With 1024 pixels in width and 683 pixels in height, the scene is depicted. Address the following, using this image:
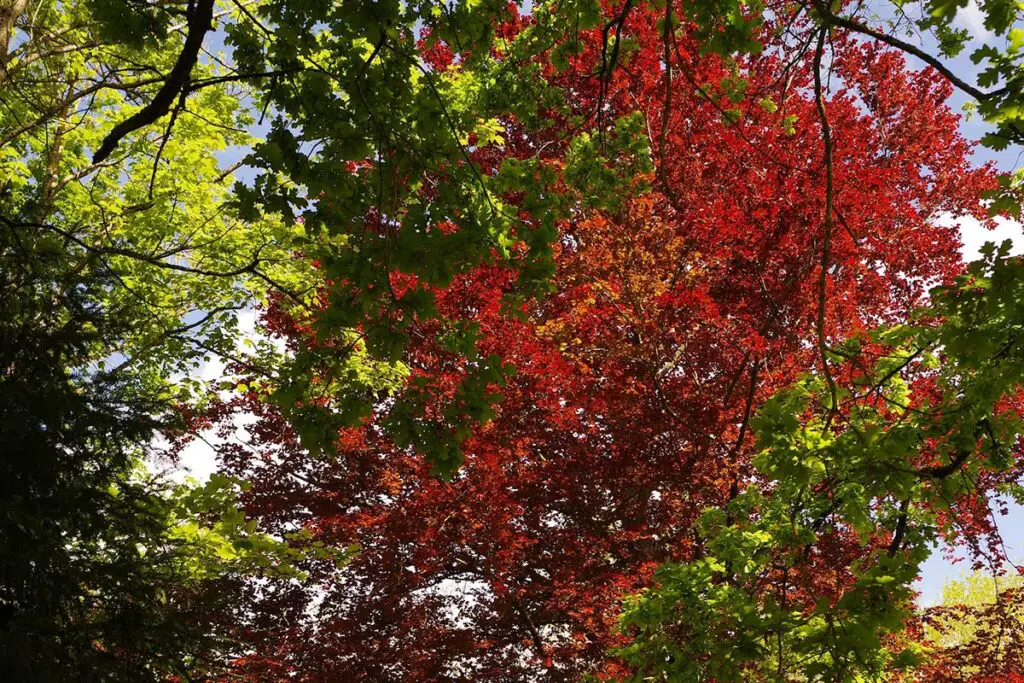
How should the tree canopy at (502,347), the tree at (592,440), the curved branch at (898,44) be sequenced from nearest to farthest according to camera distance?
the curved branch at (898,44) → the tree canopy at (502,347) → the tree at (592,440)

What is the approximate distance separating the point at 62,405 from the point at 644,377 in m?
7.03

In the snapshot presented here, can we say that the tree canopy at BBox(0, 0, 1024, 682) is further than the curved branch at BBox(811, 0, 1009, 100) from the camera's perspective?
Yes

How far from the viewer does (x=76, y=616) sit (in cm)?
508

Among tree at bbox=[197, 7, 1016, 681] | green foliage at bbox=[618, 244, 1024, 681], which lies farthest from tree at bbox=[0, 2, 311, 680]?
green foliage at bbox=[618, 244, 1024, 681]

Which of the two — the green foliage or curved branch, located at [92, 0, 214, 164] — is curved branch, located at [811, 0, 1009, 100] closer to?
the green foliage

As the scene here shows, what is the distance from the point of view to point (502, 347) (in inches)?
361

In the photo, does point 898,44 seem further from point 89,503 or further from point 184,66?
point 89,503

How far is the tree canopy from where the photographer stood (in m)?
4.39

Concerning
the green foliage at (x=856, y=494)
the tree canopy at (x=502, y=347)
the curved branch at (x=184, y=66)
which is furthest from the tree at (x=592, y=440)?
the curved branch at (x=184, y=66)

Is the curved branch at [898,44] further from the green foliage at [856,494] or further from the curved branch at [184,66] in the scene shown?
the curved branch at [184,66]

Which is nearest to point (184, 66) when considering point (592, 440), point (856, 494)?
point (856, 494)

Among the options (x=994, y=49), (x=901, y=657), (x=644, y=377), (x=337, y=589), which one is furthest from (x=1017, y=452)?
(x=337, y=589)

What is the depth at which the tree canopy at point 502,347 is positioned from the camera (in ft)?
14.4

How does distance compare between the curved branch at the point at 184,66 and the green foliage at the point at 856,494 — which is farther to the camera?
the green foliage at the point at 856,494
